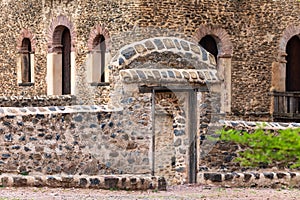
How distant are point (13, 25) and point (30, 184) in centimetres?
1301

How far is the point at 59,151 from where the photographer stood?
9.77 metres

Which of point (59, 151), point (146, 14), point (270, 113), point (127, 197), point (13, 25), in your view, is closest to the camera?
point (127, 197)

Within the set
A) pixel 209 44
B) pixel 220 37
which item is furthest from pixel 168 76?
pixel 209 44

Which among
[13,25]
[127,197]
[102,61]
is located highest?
[13,25]

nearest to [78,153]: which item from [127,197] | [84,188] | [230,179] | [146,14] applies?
[84,188]

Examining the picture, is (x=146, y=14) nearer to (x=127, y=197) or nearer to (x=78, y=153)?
(x=78, y=153)

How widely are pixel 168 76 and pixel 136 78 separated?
561 mm

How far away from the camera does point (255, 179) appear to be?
33.6 ft

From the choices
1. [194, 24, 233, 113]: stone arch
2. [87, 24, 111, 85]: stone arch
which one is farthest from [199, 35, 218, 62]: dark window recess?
[87, 24, 111, 85]: stone arch

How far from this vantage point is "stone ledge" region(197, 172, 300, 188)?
10211 millimetres

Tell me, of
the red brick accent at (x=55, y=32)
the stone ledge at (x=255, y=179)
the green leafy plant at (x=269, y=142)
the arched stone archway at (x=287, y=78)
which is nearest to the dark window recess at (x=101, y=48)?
the red brick accent at (x=55, y=32)

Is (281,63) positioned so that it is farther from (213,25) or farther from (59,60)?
(59,60)

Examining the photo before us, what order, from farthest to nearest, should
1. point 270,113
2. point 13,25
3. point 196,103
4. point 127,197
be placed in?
1. point 13,25
2. point 270,113
3. point 196,103
4. point 127,197

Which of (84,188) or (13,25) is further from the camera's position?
(13,25)
